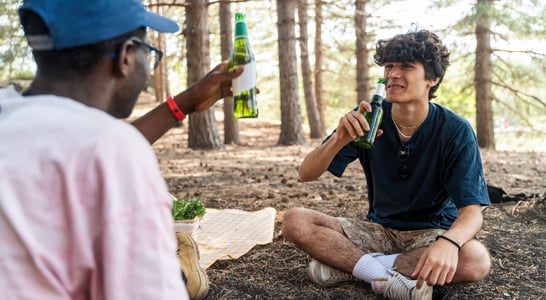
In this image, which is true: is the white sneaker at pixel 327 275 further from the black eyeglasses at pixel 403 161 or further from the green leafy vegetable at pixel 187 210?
the green leafy vegetable at pixel 187 210

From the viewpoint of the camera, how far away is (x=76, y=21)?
3.84ft

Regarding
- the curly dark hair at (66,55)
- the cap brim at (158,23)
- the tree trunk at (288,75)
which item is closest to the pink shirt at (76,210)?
the curly dark hair at (66,55)

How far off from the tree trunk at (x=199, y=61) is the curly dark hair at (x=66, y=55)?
8176 mm

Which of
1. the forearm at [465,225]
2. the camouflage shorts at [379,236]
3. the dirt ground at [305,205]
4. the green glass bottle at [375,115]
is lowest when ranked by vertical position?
the dirt ground at [305,205]

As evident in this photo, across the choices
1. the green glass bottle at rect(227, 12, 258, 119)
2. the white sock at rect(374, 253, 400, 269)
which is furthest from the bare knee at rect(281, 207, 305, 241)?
the green glass bottle at rect(227, 12, 258, 119)

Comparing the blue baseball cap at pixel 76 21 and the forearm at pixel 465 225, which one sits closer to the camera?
the blue baseball cap at pixel 76 21

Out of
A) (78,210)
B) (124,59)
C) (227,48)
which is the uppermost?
(227,48)

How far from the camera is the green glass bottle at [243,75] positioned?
7.73 feet

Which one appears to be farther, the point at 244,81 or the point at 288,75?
the point at 288,75

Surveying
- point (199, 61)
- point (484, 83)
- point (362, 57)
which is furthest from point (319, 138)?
point (199, 61)

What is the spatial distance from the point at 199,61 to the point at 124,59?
9217 mm

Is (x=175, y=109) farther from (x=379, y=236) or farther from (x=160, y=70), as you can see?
(x=160, y=70)

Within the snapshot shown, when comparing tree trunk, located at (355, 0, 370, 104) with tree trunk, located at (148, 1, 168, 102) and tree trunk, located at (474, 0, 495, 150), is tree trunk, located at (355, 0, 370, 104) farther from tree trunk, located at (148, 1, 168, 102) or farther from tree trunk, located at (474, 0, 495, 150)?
tree trunk, located at (148, 1, 168, 102)

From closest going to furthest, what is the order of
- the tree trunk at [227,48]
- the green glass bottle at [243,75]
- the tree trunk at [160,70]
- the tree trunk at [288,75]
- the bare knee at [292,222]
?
1. the green glass bottle at [243,75]
2. the bare knee at [292,222]
3. the tree trunk at [288,75]
4. the tree trunk at [227,48]
5. the tree trunk at [160,70]
